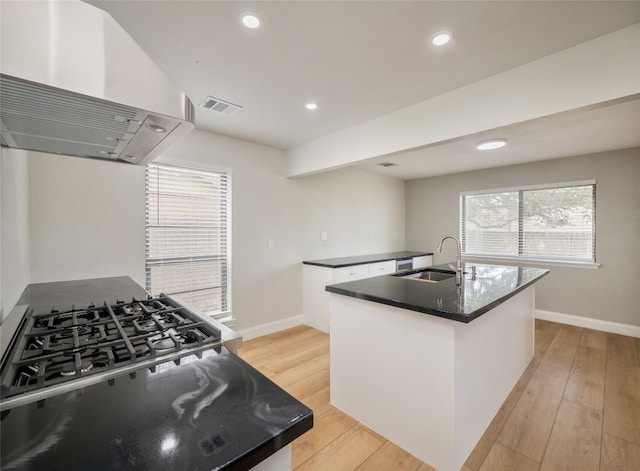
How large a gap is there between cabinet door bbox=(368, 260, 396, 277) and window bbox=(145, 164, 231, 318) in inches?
79.9

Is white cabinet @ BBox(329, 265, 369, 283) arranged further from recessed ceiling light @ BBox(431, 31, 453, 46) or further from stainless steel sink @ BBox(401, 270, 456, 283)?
recessed ceiling light @ BBox(431, 31, 453, 46)

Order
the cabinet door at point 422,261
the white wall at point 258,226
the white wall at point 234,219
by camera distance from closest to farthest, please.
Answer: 1. the white wall at point 234,219
2. the white wall at point 258,226
3. the cabinet door at point 422,261

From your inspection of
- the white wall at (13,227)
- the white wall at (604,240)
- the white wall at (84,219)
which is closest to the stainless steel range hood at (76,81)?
the white wall at (13,227)

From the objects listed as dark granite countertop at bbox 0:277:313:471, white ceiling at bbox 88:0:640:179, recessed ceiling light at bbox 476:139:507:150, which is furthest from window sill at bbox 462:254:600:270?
dark granite countertop at bbox 0:277:313:471

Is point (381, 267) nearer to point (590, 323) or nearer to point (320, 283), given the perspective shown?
point (320, 283)

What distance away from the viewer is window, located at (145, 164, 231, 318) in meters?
2.86

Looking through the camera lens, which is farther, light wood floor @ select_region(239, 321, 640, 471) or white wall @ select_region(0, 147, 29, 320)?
light wood floor @ select_region(239, 321, 640, 471)

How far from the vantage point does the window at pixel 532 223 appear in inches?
160

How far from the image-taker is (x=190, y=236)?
3123mm

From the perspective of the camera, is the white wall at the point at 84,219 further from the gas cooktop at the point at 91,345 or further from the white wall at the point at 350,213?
the white wall at the point at 350,213

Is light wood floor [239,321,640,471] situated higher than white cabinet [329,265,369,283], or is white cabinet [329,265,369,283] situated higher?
white cabinet [329,265,369,283]

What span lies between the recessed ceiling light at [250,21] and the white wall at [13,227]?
1288 millimetres

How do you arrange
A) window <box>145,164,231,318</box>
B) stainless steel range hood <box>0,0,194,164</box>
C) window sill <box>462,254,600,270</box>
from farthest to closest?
window sill <box>462,254,600,270</box> < window <box>145,164,231,318</box> < stainless steel range hood <box>0,0,194,164</box>

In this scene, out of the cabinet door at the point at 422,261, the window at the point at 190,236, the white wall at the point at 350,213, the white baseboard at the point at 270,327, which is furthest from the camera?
the cabinet door at the point at 422,261
